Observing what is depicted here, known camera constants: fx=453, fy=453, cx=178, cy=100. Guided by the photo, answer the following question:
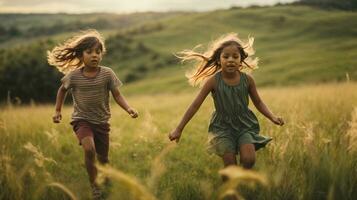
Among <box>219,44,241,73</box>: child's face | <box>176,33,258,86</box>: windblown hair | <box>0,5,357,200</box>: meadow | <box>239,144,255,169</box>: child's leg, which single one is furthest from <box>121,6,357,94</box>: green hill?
<box>239,144,255,169</box>: child's leg

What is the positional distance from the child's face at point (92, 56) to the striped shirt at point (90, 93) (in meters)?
0.16

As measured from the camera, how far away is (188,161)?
6.31 m

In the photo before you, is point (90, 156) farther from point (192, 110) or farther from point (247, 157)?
point (247, 157)

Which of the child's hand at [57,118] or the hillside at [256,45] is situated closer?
the child's hand at [57,118]

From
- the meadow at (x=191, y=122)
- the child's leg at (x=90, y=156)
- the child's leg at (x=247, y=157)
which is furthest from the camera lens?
the child's leg at (x=90, y=156)

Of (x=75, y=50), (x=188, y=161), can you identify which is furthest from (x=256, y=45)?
(x=75, y=50)

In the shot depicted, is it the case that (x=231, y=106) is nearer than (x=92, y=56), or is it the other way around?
(x=231, y=106)

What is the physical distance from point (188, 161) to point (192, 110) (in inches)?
71.1

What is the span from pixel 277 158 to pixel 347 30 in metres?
69.0

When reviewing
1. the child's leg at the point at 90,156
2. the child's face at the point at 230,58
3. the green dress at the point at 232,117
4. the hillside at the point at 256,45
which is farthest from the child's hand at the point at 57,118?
the hillside at the point at 256,45

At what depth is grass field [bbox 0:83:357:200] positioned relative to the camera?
11.6ft

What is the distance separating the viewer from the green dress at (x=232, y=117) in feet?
15.4

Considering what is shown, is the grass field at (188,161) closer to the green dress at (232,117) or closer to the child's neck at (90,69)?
the green dress at (232,117)

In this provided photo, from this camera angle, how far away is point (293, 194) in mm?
3811
